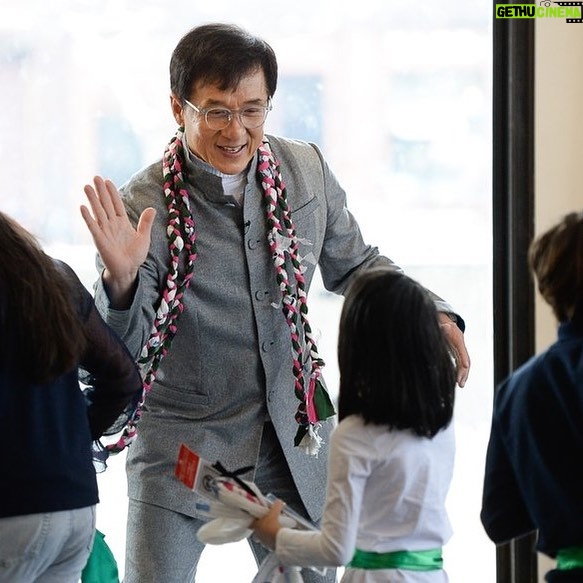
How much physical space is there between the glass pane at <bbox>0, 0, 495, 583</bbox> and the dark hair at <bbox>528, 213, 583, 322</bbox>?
1398 millimetres

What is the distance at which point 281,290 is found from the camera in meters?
2.35

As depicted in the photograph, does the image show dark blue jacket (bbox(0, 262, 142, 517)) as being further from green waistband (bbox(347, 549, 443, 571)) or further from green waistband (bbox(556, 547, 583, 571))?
green waistband (bbox(556, 547, 583, 571))

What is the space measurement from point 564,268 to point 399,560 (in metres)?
0.52

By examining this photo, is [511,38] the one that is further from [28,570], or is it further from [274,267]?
[28,570]

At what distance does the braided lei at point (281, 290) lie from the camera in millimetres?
A: 2287

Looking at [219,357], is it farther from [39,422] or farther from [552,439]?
[552,439]

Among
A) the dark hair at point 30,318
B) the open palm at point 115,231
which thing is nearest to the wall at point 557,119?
the open palm at point 115,231

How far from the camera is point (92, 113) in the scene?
3.05 m

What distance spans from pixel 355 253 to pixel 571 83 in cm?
92

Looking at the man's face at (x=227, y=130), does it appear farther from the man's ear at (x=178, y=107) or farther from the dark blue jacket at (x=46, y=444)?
the dark blue jacket at (x=46, y=444)

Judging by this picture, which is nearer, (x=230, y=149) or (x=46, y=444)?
(x=46, y=444)

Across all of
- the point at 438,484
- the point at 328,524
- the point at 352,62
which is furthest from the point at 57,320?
the point at 352,62

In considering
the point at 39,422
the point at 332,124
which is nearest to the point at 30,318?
the point at 39,422

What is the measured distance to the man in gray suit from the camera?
7.47ft
